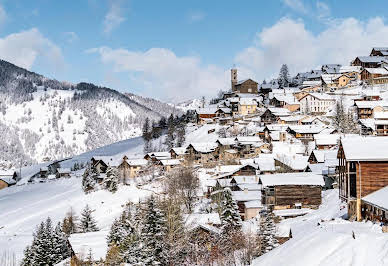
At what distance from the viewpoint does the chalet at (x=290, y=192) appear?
57.0m

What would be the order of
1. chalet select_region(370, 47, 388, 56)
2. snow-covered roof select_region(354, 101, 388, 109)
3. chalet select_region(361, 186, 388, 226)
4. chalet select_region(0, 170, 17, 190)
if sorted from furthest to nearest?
chalet select_region(0, 170, 17, 190), chalet select_region(370, 47, 388, 56), snow-covered roof select_region(354, 101, 388, 109), chalet select_region(361, 186, 388, 226)

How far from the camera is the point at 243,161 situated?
86250 millimetres

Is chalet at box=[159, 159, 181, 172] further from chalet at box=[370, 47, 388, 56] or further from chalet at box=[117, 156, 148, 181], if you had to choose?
chalet at box=[370, 47, 388, 56]

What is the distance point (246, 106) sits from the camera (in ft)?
419

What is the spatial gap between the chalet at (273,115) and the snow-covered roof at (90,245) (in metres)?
69.0

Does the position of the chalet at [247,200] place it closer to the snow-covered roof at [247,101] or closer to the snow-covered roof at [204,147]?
the snow-covered roof at [204,147]

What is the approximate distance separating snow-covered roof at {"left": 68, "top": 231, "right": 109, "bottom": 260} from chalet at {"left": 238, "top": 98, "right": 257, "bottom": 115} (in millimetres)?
85377

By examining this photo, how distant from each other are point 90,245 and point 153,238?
10309 mm

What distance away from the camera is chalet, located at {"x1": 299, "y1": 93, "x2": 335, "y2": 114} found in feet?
372

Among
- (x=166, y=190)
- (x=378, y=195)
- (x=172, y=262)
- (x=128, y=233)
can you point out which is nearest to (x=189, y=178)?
(x=166, y=190)

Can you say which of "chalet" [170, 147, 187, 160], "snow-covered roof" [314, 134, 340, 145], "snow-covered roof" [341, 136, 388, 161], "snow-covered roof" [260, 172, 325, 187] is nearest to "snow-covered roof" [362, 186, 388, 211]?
"snow-covered roof" [341, 136, 388, 161]

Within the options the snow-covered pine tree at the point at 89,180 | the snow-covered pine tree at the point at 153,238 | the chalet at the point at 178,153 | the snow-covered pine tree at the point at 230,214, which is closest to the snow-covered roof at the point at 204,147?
the chalet at the point at 178,153

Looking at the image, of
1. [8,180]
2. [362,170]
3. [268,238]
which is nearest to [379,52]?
[362,170]

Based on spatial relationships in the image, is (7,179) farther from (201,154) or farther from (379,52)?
(379,52)
